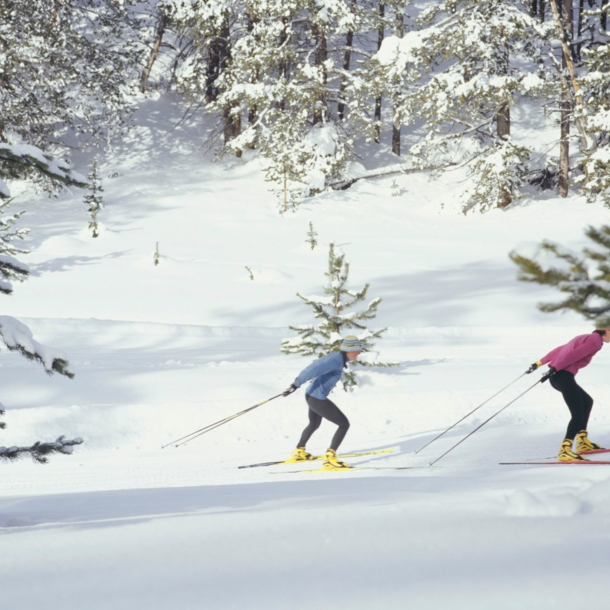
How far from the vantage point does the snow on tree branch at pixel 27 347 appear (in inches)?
179

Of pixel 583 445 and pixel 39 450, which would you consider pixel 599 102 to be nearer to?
pixel 583 445

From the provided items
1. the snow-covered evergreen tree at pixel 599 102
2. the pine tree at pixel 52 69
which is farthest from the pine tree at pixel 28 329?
the pine tree at pixel 52 69

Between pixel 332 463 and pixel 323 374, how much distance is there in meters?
1.01

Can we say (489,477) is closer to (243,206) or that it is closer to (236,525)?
(236,525)

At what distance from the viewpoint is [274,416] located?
10.8 m

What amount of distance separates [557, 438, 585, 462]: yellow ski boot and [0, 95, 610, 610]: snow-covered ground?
50cm

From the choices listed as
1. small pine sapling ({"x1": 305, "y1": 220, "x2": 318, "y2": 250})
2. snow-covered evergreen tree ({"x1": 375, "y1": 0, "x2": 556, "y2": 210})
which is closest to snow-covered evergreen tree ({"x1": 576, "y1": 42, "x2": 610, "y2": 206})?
snow-covered evergreen tree ({"x1": 375, "y1": 0, "x2": 556, "y2": 210})

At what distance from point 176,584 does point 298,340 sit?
9279 millimetres

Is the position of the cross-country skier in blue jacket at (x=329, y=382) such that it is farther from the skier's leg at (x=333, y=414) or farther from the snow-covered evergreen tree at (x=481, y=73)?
the snow-covered evergreen tree at (x=481, y=73)

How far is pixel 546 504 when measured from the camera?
370cm

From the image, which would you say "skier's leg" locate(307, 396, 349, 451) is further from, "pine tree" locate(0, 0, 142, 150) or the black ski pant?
"pine tree" locate(0, 0, 142, 150)

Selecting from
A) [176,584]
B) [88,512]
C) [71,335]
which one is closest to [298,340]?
[71,335]

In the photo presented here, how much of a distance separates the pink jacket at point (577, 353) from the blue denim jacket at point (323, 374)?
2.32m

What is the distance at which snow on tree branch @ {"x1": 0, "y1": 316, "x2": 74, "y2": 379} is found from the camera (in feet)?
15.0
